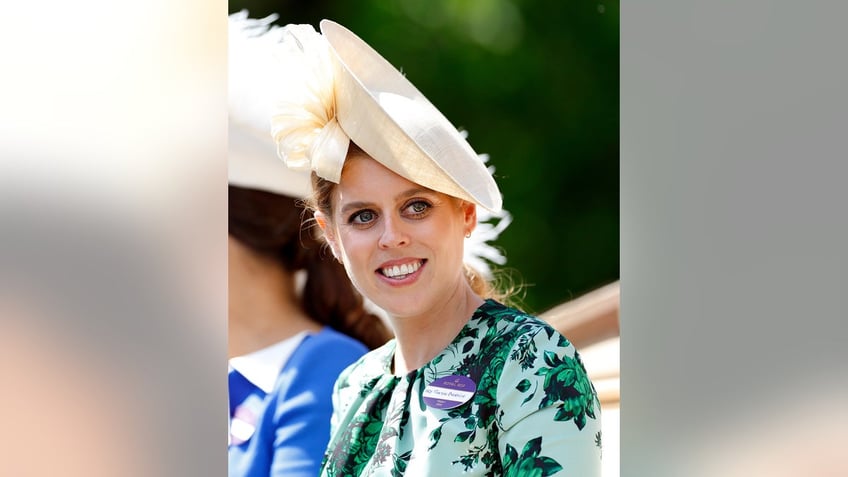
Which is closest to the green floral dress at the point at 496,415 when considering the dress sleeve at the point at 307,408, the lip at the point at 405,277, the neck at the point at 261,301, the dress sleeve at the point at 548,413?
the dress sleeve at the point at 548,413

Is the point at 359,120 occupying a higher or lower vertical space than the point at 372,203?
higher

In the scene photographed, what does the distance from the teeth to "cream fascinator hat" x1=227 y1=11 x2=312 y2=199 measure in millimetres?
1170

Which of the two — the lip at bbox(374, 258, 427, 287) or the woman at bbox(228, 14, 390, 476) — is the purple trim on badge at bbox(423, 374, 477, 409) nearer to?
the lip at bbox(374, 258, 427, 287)

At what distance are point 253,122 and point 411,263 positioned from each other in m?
1.31

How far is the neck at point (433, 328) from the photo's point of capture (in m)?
1.54

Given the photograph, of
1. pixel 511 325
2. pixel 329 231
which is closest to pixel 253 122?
pixel 329 231

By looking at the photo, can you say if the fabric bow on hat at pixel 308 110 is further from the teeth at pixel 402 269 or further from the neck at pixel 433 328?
the neck at pixel 433 328

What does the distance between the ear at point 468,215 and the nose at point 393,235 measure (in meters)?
0.14

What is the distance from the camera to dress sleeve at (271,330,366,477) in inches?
84.4

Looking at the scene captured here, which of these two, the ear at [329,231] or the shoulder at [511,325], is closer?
the shoulder at [511,325]

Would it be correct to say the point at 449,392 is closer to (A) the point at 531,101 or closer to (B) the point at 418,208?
(B) the point at 418,208

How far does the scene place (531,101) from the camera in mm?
2877

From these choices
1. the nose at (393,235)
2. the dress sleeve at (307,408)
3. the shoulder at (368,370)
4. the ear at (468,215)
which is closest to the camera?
the nose at (393,235)
